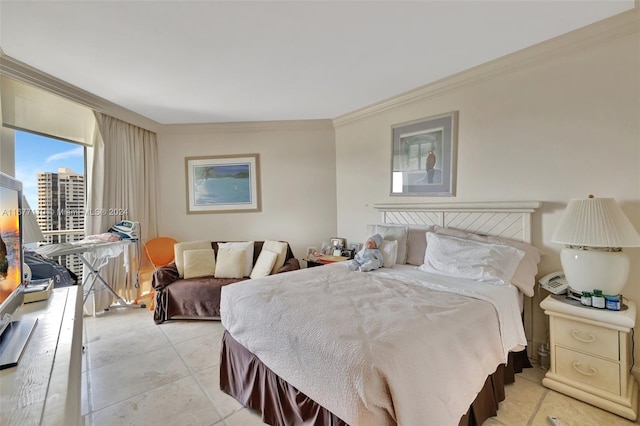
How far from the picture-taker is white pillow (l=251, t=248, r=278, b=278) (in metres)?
3.33

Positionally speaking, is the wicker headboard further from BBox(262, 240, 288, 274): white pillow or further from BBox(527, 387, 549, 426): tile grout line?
BBox(262, 240, 288, 274): white pillow

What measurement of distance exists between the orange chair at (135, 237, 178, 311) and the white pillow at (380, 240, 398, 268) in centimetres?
300

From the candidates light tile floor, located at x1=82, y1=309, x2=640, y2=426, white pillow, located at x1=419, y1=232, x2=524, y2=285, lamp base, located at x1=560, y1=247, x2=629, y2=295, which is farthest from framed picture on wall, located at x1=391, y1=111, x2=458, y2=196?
light tile floor, located at x1=82, y1=309, x2=640, y2=426

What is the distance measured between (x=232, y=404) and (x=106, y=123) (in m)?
3.54

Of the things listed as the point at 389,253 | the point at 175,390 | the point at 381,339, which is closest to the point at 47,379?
the point at 381,339

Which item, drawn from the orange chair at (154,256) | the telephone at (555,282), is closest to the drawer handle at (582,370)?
the telephone at (555,282)

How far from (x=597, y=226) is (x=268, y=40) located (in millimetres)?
2564

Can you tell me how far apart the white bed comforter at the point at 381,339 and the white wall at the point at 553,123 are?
94 centimetres

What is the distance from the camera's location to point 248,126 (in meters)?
4.14

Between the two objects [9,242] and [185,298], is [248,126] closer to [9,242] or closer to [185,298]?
[185,298]

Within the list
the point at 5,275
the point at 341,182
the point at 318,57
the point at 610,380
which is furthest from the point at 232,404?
the point at 341,182

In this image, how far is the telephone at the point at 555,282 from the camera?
201cm

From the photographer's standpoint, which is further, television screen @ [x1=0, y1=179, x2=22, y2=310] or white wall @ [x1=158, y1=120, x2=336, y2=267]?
white wall @ [x1=158, y1=120, x2=336, y2=267]

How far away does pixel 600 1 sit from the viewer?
1745mm
